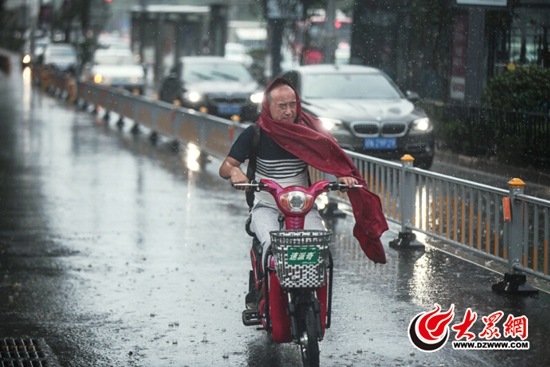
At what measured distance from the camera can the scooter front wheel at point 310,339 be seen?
570 cm

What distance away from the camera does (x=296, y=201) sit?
5.98 metres

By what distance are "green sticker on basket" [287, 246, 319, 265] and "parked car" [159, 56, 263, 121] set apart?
1825 cm

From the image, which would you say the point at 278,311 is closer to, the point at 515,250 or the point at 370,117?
the point at 515,250

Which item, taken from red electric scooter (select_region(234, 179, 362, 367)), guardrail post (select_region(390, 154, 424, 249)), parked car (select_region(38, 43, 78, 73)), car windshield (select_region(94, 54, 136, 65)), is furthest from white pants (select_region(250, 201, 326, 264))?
parked car (select_region(38, 43, 78, 73))

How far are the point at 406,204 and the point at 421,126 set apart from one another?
5946 mm

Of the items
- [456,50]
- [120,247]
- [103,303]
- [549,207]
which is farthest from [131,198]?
[456,50]

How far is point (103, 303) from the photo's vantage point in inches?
311

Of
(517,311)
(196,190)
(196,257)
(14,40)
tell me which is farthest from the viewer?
(14,40)

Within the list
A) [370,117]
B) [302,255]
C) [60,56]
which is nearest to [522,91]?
[370,117]

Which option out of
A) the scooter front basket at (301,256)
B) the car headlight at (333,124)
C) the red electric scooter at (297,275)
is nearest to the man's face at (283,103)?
the red electric scooter at (297,275)

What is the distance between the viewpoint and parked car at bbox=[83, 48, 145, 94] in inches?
1575

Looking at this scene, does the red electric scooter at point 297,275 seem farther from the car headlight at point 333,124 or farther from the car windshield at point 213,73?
the car windshield at point 213,73

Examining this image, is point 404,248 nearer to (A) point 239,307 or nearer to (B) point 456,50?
(A) point 239,307

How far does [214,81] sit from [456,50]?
22.3 feet
